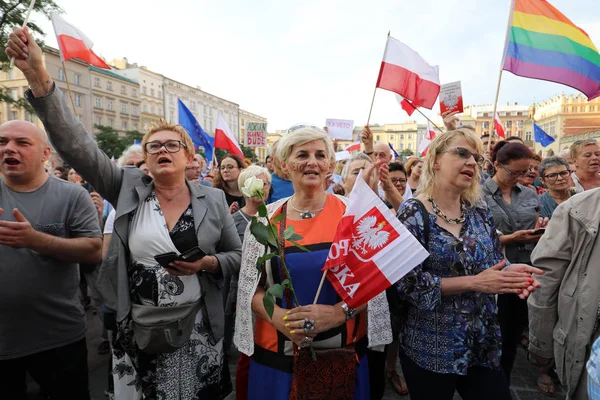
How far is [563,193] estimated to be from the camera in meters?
3.62

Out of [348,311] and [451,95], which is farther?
[451,95]

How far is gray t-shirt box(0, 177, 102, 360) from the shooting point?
2122 millimetres

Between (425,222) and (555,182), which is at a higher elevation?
(555,182)

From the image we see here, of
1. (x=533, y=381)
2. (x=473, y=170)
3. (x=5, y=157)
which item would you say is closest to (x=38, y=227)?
(x=5, y=157)

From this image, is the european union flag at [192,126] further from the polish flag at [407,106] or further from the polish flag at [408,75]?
the polish flag at [408,75]

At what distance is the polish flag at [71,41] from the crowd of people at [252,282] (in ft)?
12.0

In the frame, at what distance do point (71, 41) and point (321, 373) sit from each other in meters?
5.85

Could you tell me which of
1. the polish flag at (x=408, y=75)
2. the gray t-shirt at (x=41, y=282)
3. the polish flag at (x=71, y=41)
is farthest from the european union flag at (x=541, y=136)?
the gray t-shirt at (x=41, y=282)

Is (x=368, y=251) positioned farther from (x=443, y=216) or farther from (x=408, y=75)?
(x=408, y=75)

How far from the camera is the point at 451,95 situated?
5.68 meters

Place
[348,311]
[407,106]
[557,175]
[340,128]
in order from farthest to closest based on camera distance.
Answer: [340,128] < [407,106] < [557,175] < [348,311]

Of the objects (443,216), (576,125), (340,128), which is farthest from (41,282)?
(576,125)

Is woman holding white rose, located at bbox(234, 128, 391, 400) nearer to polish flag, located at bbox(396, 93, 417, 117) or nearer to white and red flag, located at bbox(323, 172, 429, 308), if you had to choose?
white and red flag, located at bbox(323, 172, 429, 308)

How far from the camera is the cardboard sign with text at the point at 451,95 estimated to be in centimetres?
556
